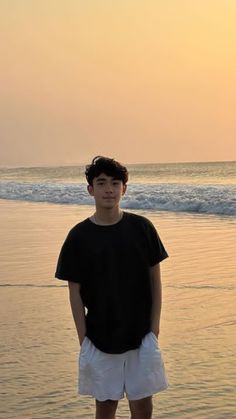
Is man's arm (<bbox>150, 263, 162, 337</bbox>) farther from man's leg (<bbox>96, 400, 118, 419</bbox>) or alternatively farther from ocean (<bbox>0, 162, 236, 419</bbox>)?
ocean (<bbox>0, 162, 236, 419</bbox>)

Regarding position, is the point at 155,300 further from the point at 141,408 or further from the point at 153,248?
the point at 141,408

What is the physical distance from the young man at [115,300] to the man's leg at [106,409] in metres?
0.01

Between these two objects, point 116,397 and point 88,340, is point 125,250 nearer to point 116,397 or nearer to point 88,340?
point 88,340

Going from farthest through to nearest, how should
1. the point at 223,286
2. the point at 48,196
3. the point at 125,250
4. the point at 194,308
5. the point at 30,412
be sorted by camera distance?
the point at 48,196 < the point at 223,286 < the point at 194,308 < the point at 30,412 < the point at 125,250

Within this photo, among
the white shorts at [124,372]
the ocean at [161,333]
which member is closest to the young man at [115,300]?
the white shorts at [124,372]

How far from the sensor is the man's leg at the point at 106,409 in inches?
138

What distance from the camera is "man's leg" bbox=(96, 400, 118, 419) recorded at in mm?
3494

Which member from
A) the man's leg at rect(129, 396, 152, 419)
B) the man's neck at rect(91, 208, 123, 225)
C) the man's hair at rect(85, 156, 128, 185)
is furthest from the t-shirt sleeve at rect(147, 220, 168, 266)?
the man's leg at rect(129, 396, 152, 419)

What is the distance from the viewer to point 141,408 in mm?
3467

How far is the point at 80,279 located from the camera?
136 inches

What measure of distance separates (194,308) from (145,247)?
412 cm

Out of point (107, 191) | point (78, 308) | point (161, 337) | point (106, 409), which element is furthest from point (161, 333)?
point (107, 191)

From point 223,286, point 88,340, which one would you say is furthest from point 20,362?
point 223,286

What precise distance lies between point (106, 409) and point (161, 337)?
283 cm
